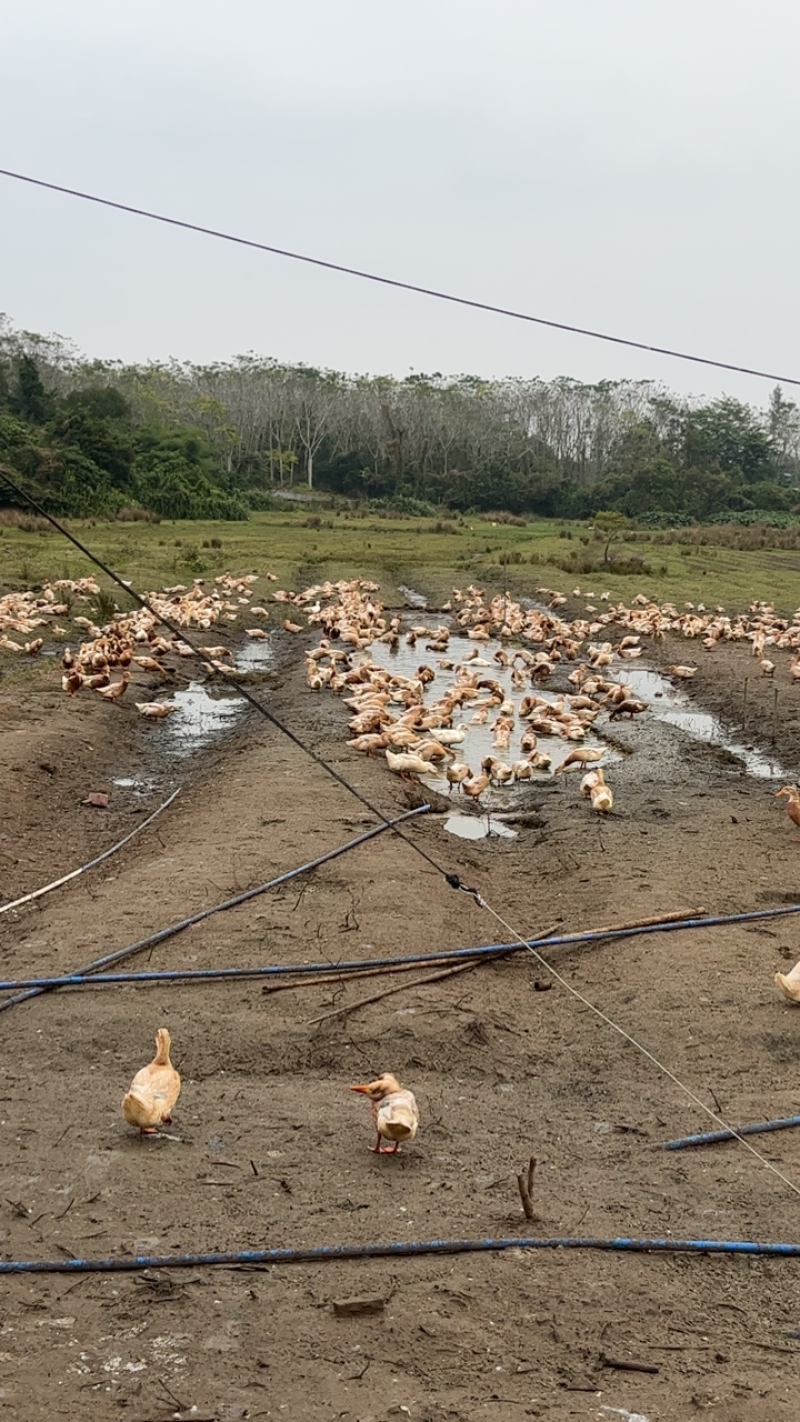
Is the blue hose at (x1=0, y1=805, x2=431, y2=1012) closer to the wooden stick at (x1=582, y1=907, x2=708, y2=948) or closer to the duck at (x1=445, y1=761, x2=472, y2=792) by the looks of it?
the wooden stick at (x1=582, y1=907, x2=708, y2=948)

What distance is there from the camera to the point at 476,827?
36.1ft

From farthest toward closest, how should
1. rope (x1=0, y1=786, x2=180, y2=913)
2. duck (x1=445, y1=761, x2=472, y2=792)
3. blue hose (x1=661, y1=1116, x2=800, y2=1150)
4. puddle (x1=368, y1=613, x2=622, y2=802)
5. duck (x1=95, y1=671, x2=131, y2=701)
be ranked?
duck (x1=95, y1=671, x2=131, y2=701), puddle (x1=368, y1=613, x2=622, y2=802), duck (x1=445, y1=761, x2=472, y2=792), rope (x1=0, y1=786, x2=180, y2=913), blue hose (x1=661, y1=1116, x2=800, y2=1150)

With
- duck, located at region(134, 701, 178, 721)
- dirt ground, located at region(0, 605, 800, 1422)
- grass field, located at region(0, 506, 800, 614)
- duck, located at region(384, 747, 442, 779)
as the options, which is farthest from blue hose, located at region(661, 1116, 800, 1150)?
grass field, located at region(0, 506, 800, 614)

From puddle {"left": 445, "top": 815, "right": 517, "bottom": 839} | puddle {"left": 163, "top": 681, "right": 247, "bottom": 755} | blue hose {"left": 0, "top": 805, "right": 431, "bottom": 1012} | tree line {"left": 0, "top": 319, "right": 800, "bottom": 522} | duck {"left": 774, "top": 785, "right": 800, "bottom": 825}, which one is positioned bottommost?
puddle {"left": 163, "top": 681, "right": 247, "bottom": 755}

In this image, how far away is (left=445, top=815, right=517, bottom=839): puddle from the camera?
1073 centimetres

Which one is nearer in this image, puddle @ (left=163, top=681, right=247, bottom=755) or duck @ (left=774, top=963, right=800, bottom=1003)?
duck @ (left=774, top=963, right=800, bottom=1003)

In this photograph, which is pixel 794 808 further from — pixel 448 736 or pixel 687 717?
pixel 687 717

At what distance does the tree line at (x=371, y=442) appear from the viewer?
47.9 metres

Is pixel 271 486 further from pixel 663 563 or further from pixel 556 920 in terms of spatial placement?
pixel 556 920

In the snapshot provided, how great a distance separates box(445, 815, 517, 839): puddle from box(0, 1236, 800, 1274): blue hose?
6.31 meters

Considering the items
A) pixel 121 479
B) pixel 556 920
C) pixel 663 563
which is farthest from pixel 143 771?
pixel 121 479

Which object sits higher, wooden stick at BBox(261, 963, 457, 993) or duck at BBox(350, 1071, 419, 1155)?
duck at BBox(350, 1071, 419, 1155)

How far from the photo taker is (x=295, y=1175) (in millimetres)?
4879

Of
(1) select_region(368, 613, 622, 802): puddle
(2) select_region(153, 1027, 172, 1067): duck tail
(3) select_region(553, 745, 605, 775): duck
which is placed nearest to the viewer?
(2) select_region(153, 1027, 172, 1067): duck tail
